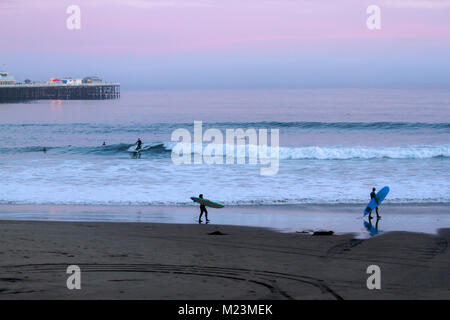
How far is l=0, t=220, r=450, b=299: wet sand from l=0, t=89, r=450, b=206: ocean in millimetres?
5359

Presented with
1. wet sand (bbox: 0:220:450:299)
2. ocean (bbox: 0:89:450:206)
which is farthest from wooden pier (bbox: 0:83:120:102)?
wet sand (bbox: 0:220:450:299)

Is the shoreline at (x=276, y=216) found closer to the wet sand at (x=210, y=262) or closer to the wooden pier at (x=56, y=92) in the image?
the wet sand at (x=210, y=262)

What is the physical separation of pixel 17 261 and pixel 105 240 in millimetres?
2666

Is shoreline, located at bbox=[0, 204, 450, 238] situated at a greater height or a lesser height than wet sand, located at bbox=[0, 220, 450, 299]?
greater

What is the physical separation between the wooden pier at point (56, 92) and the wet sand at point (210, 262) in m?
88.4

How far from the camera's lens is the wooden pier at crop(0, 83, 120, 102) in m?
94.8

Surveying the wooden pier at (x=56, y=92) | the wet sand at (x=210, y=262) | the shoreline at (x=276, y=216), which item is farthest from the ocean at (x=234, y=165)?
the wooden pier at (x=56, y=92)

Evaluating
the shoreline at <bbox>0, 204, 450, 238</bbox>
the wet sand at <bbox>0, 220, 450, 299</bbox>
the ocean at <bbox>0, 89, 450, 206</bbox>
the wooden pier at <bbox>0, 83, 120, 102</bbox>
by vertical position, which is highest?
the wooden pier at <bbox>0, 83, 120, 102</bbox>

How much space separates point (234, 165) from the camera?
26984 millimetres

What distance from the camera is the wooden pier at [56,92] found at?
9475cm

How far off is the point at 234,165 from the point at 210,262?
1729 centimetres

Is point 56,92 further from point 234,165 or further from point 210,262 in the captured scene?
point 210,262

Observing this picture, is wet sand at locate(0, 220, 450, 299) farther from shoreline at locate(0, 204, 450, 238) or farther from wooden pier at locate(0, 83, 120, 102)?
wooden pier at locate(0, 83, 120, 102)
